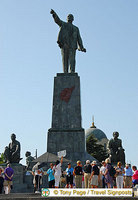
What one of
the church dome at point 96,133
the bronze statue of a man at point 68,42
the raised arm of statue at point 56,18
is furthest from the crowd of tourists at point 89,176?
the church dome at point 96,133

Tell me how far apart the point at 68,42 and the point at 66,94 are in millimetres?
3499

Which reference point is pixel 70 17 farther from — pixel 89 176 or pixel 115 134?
pixel 89 176

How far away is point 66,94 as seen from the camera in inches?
790

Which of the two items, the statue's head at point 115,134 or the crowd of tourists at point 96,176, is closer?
the crowd of tourists at point 96,176

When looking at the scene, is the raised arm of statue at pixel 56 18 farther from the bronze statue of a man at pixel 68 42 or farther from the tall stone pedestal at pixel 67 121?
the tall stone pedestal at pixel 67 121

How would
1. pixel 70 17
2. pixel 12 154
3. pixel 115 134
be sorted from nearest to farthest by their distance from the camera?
pixel 12 154 < pixel 115 134 < pixel 70 17

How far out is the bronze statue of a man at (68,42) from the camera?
21.0 meters

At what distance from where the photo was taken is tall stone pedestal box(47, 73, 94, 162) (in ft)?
61.7

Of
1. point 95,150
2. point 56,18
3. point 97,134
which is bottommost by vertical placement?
point 95,150

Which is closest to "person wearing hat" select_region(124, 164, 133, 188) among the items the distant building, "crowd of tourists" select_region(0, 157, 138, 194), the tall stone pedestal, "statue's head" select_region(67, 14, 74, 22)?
"crowd of tourists" select_region(0, 157, 138, 194)

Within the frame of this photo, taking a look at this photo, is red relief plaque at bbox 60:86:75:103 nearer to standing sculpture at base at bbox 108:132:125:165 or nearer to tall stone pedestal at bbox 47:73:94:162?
tall stone pedestal at bbox 47:73:94:162

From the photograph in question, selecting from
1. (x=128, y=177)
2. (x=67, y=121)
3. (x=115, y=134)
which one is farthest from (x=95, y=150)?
(x=128, y=177)

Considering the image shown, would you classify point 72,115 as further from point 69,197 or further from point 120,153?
point 69,197

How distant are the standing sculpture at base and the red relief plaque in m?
3.51
